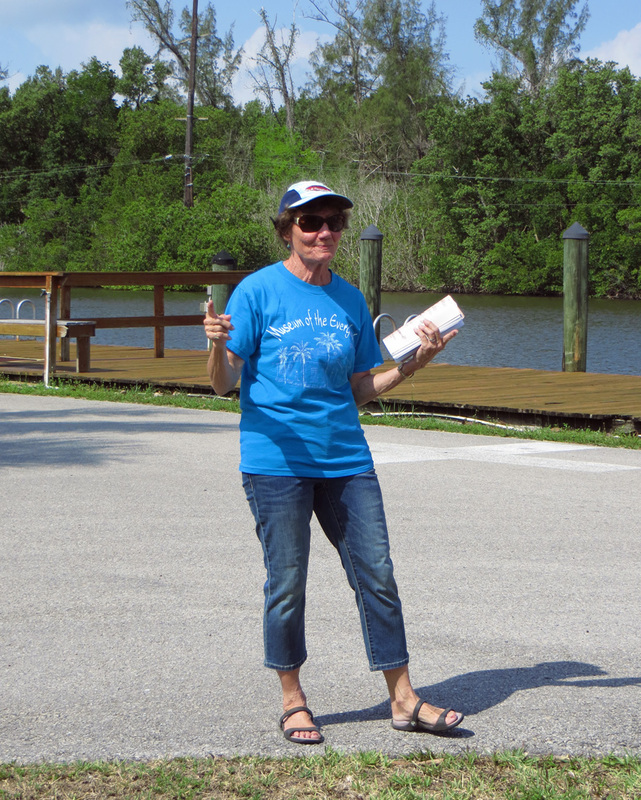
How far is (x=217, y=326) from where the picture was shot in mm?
3592

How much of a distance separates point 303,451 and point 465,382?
11466 mm

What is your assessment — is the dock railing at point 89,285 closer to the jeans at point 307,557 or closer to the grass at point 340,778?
the jeans at point 307,557

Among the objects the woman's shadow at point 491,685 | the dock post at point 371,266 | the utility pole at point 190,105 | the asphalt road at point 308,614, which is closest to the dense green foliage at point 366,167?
the utility pole at point 190,105

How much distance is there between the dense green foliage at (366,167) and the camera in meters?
57.5

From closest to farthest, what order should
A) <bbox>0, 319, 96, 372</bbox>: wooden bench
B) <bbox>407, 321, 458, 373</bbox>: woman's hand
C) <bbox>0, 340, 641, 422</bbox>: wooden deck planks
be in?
<bbox>407, 321, 458, 373</bbox>: woman's hand → <bbox>0, 340, 641, 422</bbox>: wooden deck planks → <bbox>0, 319, 96, 372</bbox>: wooden bench

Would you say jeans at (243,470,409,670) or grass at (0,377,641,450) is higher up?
jeans at (243,470,409,670)

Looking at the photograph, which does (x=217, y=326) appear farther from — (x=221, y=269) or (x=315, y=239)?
(x=221, y=269)

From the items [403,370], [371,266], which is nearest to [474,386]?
[371,266]

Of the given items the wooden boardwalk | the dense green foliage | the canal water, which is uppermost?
the dense green foliage

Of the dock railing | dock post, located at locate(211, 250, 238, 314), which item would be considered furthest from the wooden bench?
dock post, located at locate(211, 250, 238, 314)

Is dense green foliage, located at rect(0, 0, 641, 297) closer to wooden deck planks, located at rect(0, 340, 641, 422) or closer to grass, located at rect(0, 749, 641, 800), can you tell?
wooden deck planks, located at rect(0, 340, 641, 422)

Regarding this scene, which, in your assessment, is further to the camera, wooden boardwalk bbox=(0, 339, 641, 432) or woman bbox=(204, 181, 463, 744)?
wooden boardwalk bbox=(0, 339, 641, 432)

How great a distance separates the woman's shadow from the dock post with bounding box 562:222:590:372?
13.2 metres

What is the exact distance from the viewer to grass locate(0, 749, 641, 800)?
3.19m
